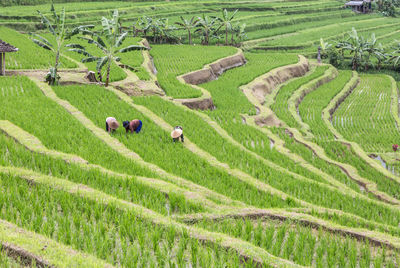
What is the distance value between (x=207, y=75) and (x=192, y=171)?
13.2 m

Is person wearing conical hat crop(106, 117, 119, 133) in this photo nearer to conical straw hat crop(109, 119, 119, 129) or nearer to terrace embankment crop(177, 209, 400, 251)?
conical straw hat crop(109, 119, 119, 129)

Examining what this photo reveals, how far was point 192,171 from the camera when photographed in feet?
27.4

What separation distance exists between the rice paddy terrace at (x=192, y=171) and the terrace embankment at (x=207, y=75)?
0.25ft

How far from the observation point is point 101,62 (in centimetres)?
1387

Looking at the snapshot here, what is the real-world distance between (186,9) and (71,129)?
103 feet

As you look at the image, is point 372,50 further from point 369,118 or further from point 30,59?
point 30,59

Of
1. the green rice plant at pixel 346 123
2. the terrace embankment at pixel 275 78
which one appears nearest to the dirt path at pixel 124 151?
the green rice plant at pixel 346 123

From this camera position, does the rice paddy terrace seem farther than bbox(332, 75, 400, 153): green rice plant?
No

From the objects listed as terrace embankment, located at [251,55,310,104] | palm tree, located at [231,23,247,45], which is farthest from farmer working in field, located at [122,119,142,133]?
palm tree, located at [231,23,247,45]

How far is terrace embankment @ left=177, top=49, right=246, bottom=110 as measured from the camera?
15.2 metres

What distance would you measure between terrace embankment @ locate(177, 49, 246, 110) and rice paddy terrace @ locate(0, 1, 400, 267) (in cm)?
8

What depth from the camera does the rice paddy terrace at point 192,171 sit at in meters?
4.67

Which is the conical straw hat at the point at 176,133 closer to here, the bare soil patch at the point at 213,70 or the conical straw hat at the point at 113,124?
the conical straw hat at the point at 113,124

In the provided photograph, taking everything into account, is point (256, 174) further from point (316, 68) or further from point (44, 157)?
point (316, 68)
